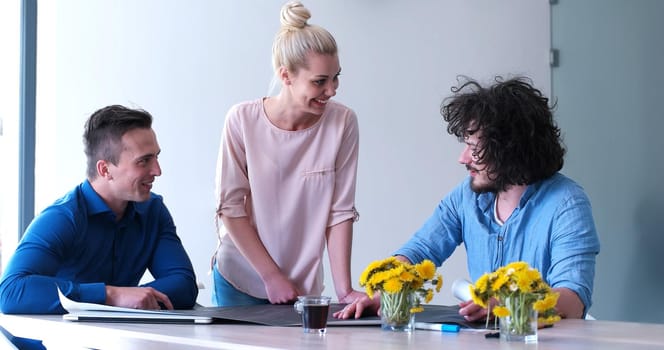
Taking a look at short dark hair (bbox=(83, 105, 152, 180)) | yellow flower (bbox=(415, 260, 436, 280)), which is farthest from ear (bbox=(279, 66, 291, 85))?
yellow flower (bbox=(415, 260, 436, 280))

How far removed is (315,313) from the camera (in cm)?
173

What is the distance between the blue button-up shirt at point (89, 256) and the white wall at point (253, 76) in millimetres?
1370

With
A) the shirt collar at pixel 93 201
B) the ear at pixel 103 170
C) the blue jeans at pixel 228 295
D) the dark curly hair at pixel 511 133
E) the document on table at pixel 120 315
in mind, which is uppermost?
the dark curly hair at pixel 511 133

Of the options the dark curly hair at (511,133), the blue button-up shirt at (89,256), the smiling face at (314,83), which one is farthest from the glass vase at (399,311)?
the smiling face at (314,83)

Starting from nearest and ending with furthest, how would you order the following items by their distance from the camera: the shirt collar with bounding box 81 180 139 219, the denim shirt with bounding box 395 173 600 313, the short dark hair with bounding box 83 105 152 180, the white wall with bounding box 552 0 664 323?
the denim shirt with bounding box 395 173 600 313 < the shirt collar with bounding box 81 180 139 219 < the short dark hair with bounding box 83 105 152 180 < the white wall with bounding box 552 0 664 323

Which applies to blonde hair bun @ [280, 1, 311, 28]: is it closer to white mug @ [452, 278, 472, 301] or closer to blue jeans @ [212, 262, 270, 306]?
blue jeans @ [212, 262, 270, 306]

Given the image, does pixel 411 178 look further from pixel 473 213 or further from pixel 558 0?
pixel 473 213

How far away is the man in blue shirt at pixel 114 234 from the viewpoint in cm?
228

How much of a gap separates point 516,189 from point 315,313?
0.88 metres

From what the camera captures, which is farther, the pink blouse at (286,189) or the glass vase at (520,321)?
the pink blouse at (286,189)

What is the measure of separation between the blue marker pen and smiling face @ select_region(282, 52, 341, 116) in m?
0.95

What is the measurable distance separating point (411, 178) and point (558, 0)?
116 cm

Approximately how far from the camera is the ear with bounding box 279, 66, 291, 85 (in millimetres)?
2670

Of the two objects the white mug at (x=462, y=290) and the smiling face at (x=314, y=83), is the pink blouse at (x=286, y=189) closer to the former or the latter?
the smiling face at (x=314, y=83)
